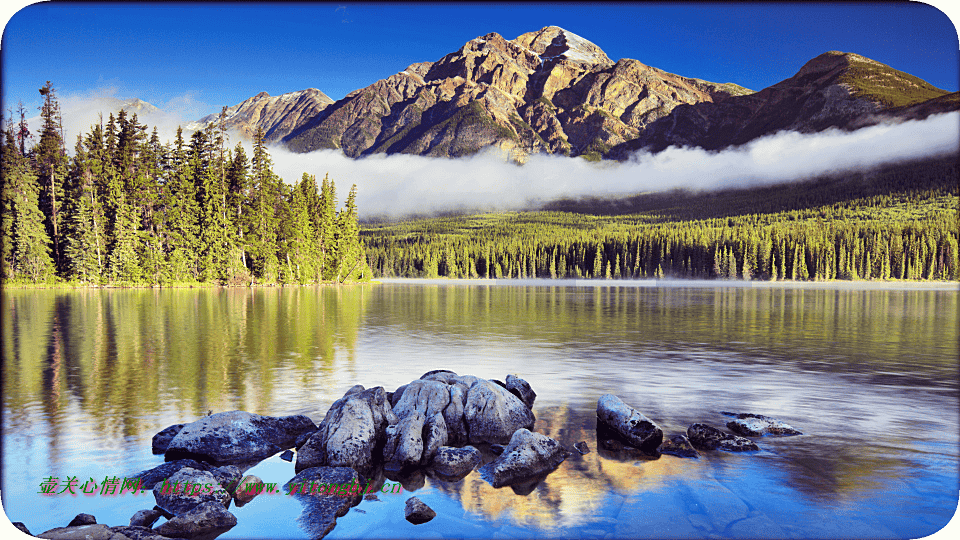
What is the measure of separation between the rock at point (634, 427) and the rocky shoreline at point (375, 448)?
0.02 meters

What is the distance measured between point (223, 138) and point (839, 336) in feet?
277

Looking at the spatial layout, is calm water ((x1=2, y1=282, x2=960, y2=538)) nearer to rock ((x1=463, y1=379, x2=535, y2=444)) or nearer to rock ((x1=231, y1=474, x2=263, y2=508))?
rock ((x1=231, y1=474, x2=263, y2=508))

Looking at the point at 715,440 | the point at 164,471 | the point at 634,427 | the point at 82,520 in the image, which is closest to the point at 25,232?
the point at 164,471

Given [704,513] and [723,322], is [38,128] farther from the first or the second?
[704,513]

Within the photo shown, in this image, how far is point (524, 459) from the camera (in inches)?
448

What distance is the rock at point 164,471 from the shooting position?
10255 millimetres

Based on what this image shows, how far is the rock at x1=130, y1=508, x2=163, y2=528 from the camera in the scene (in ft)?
28.6

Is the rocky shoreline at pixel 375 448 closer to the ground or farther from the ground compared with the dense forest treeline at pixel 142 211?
closer to the ground

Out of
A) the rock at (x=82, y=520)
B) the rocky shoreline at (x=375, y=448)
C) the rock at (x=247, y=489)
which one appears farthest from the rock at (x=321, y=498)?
the rock at (x=82, y=520)

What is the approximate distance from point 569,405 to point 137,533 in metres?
11.4

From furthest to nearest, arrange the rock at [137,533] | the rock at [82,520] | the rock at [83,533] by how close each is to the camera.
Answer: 1. the rock at [82,520]
2. the rock at [137,533]
3. the rock at [83,533]

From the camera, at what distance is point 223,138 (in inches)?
3403

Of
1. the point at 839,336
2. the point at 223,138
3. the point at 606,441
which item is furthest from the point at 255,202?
the point at 606,441

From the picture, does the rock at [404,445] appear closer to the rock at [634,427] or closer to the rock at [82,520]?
the rock at [634,427]
